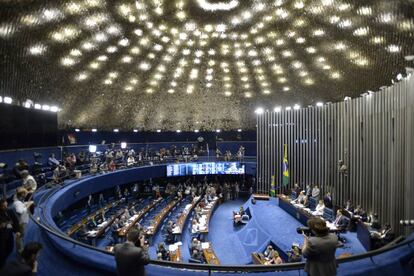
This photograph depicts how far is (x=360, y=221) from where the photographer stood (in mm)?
11016

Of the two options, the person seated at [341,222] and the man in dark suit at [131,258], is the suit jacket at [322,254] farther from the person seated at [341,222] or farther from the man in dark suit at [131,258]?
the person seated at [341,222]

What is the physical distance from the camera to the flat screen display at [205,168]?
24.4 meters

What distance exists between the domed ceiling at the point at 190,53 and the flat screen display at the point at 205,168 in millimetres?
4984

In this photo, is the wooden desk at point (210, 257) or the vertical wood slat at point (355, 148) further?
the wooden desk at point (210, 257)

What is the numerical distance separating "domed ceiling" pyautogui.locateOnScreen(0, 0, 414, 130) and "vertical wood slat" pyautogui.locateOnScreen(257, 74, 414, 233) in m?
1.68

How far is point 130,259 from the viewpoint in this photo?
333cm

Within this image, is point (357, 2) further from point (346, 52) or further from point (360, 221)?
point (360, 221)

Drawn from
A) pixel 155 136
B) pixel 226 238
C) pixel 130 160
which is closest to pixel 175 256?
pixel 226 238

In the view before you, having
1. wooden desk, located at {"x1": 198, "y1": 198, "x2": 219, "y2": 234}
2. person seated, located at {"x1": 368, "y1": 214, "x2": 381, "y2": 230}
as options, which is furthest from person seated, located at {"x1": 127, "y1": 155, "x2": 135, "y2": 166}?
person seated, located at {"x1": 368, "y1": 214, "x2": 381, "y2": 230}

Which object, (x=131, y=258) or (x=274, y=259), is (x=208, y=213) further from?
(x=131, y=258)

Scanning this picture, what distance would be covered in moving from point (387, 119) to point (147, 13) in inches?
428

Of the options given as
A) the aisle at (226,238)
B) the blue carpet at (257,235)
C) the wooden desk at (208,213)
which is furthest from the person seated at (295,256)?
the wooden desk at (208,213)

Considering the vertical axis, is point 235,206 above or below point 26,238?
below

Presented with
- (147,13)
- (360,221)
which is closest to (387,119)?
(360,221)
